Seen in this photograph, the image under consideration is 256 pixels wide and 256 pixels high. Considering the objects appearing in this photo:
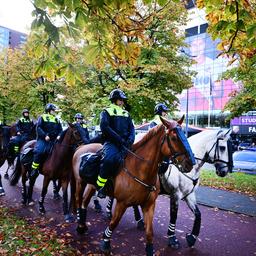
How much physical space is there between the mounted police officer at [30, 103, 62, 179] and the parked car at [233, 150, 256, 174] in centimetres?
1231

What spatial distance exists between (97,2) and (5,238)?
15.5 ft

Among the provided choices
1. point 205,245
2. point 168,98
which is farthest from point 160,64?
point 205,245

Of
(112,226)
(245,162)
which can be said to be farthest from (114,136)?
(245,162)

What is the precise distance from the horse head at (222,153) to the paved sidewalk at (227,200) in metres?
3.23

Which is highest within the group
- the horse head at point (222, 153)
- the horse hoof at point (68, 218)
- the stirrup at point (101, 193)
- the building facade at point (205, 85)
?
the building facade at point (205, 85)

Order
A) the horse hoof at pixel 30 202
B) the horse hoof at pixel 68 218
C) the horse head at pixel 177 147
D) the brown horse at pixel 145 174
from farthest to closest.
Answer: the horse hoof at pixel 30 202, the horse hoof at pixel 68 218, the brown horse at pixel 145 174, the horse head at pixel 177 147

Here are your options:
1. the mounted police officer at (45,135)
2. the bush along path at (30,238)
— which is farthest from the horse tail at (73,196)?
the mounted police officer at (45,135)

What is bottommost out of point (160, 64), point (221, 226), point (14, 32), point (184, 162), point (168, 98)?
point (221, 226)

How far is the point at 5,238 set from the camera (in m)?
5.79

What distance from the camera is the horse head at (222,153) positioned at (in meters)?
6.32

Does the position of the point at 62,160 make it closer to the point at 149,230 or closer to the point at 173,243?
the point at 173,243

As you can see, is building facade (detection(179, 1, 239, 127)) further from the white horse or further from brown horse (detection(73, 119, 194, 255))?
brown horse (detection(73, 119, 194, 255))

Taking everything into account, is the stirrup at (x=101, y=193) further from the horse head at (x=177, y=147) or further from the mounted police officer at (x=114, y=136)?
the horse head at (x=177, y=147)

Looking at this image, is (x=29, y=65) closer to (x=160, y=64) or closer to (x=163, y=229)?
(x=160, y=64)
